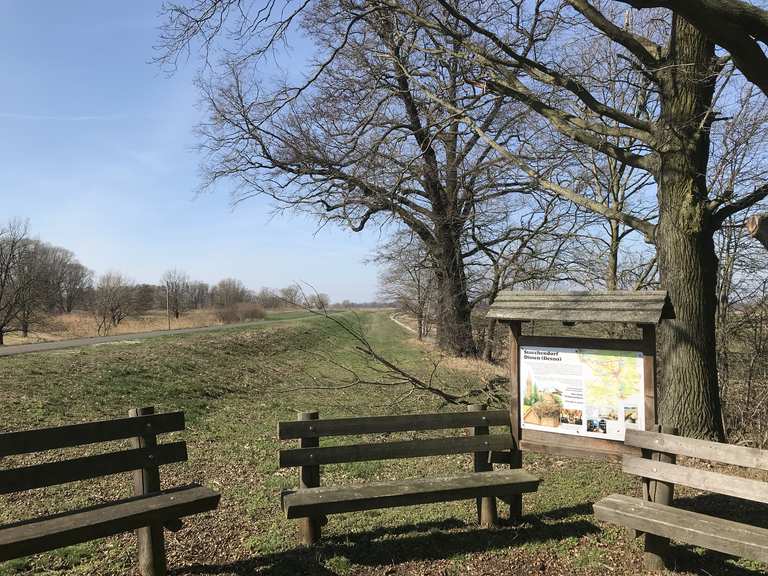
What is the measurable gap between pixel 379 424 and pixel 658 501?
2271 mm

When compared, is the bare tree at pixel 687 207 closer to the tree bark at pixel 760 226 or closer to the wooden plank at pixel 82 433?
the tree bark at pixel 760 226

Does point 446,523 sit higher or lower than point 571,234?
lower

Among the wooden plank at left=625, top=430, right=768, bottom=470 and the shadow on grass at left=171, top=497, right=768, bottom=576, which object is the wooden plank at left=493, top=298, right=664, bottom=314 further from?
the shadow on grass at left=171, top=497, right=768, bottom=576

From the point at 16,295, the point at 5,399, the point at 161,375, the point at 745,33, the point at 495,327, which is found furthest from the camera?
the point at 16,295

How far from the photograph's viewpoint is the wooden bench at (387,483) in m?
4.21

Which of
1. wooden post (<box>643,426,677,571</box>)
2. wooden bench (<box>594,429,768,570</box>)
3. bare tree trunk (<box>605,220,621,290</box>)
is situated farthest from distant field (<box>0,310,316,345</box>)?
wooden bench (<box>594,429,768,570</box>)

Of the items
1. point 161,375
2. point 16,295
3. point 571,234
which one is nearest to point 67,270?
point 16,295

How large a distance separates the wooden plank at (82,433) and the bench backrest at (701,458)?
3673mm

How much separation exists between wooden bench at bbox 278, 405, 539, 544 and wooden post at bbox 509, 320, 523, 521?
0.31 ft

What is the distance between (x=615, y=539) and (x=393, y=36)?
982 centimetres

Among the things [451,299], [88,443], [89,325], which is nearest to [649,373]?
[88,443]

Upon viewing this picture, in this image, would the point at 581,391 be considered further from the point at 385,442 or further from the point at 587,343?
the point at 385,442

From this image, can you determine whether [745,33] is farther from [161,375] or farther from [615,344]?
[161,375]

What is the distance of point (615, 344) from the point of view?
194 inches
